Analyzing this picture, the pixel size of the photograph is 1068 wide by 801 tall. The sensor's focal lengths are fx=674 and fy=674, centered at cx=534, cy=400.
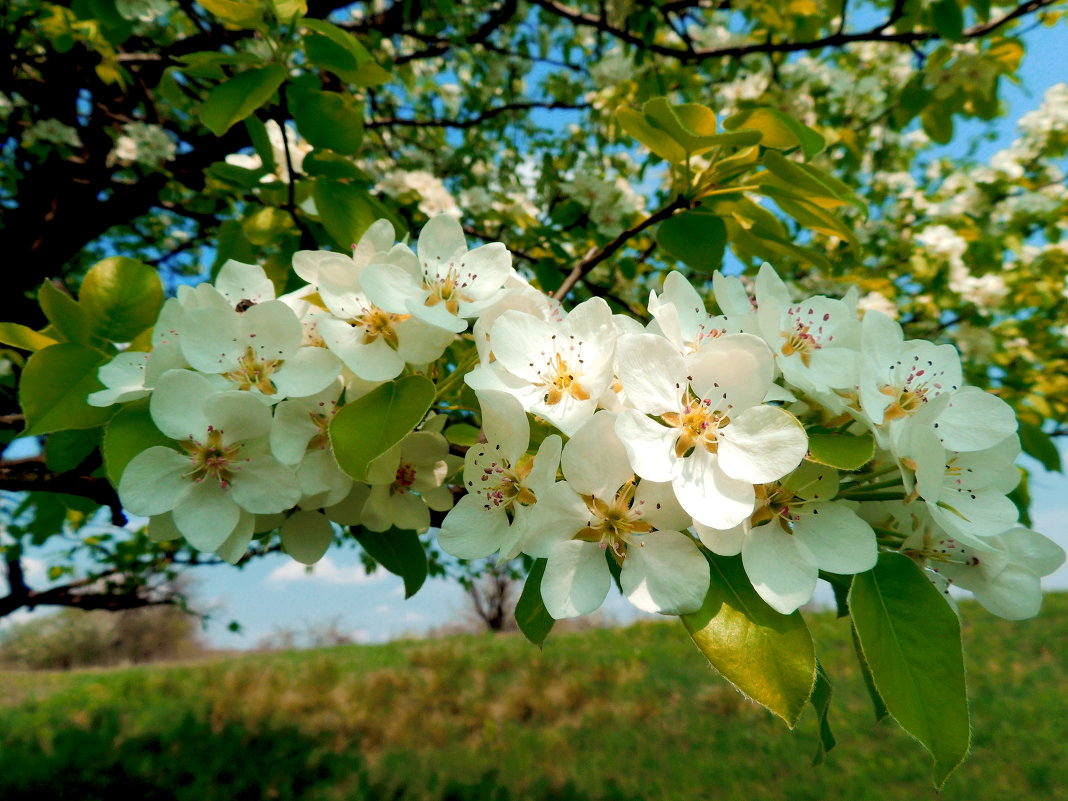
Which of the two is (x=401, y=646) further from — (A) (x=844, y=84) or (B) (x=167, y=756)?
(A) (x=844, y=84)

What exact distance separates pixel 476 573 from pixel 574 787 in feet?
7.53

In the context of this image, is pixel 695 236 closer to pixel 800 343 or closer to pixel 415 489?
pixel 800 343

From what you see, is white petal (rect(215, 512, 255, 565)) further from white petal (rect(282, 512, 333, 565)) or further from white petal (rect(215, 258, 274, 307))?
white petal (rect(215, 258, 274, 307))

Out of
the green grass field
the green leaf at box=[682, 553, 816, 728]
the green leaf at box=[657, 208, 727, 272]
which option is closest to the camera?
the green leaf at box=[682, 553, 816, 728]

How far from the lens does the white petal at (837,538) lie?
2.54 feet

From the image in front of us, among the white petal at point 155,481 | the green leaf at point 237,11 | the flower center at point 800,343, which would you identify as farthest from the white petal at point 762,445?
the green leaf at point 237,11

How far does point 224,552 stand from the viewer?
3.21 ft

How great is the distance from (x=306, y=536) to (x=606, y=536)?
0.55 m

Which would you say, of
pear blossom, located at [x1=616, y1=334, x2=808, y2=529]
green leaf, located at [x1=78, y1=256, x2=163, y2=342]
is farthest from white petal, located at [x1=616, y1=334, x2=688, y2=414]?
green leaf, located at [x1=78, y1=256, x2=163, y2=342]

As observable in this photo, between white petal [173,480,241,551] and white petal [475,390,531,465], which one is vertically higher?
white petal [475,390,531,465]

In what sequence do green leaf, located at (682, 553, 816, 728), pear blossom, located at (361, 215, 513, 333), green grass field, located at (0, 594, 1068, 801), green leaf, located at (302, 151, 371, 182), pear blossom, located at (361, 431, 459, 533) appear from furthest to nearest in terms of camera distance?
1. green grass field, located at (0, 594, 1068, 801)
2. green leaf, located at (302, 151, 371, 182)
3. pear blossom, located at (361, 431, 459, 533)
4. pear blossom, located at (361, 215, 513, 333)
5. green leaf, located at (682, 553, 816, 728)

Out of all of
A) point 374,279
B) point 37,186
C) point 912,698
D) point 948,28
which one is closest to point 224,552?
point 374,279

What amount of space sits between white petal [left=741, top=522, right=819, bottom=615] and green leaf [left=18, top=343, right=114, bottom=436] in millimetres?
960

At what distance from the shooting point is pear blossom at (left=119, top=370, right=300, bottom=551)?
0.89 m
